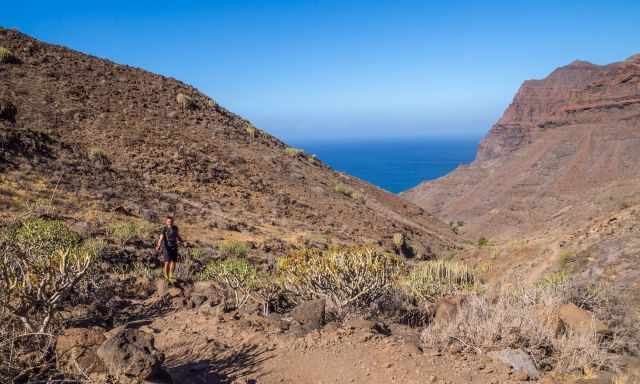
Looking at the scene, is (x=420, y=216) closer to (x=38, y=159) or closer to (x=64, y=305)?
(x=38, y=159)

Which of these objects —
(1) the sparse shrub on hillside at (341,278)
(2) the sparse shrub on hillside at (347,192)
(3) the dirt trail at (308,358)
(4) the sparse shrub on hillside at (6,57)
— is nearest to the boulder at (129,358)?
(3) the dirt trail at (308,358)

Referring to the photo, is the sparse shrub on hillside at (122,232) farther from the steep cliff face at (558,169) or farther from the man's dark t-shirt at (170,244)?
the steep cliff face at (558,169)

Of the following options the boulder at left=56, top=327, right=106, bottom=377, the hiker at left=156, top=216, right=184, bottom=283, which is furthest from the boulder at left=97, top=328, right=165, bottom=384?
the hiker at left=156, top=216, right=184, bottom=283

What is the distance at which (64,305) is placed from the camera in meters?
5.55

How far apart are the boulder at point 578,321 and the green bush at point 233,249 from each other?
789 cm

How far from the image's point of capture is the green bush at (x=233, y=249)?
11.2 meters

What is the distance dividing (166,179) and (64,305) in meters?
12.4

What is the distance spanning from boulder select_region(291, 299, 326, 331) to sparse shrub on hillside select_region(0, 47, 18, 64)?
76.0 feet

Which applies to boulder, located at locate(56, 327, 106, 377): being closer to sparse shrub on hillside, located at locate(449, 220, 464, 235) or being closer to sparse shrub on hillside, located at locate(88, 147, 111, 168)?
sparse shrub on hillside, located at locate(88, 147, 111, 168)

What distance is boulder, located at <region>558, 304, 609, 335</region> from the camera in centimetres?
474

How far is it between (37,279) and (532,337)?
17.3 feet

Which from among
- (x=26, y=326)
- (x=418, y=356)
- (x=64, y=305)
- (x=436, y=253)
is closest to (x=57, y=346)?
(x=26, y=326)

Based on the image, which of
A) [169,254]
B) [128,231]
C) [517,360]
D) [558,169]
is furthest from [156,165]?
[558,169]

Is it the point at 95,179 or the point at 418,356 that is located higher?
the point at 95,179
